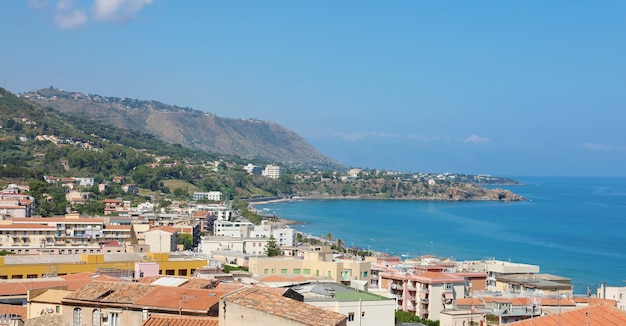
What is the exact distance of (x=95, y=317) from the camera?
7.26m

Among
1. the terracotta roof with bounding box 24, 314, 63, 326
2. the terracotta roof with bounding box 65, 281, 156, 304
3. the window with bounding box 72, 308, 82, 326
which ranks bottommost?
the terracotta roof with bounding box 24, 314, 63, 326

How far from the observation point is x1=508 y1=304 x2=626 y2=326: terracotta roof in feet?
22.5

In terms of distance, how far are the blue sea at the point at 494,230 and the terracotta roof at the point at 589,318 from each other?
98.1 feet

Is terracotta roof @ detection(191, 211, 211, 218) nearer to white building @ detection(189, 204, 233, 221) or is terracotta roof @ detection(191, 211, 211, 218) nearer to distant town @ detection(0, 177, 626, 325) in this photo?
distant town @ detection(0, 177, 626, 325)

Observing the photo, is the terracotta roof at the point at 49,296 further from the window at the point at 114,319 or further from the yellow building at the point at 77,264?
the yellow building at the point at 77,264

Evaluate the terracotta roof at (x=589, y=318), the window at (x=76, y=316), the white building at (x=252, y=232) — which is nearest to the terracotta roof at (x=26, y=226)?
the white building at (x=252, y=232)

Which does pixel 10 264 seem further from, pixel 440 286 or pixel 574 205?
pixel 574 205

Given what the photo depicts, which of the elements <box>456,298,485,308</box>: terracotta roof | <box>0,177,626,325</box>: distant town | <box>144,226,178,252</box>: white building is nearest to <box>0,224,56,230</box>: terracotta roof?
<box>0,177,626,325</box>: distant town

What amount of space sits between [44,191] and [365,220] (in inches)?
1417

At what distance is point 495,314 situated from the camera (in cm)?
1462

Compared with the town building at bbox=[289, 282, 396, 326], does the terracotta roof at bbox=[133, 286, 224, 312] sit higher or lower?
higher

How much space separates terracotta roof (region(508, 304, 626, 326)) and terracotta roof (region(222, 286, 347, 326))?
8.36 feet

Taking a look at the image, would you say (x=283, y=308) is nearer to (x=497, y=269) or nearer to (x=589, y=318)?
(x=589, y=318)

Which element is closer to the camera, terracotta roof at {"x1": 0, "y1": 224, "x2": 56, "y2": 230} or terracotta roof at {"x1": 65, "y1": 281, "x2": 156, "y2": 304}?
terracotta roof at {"x1": 65, "y1": 281, "x2": 156, "y2": 304}
